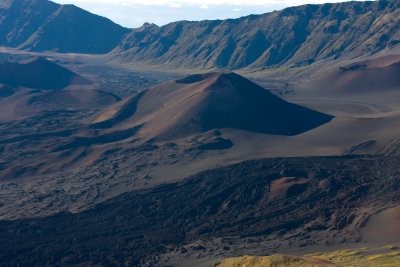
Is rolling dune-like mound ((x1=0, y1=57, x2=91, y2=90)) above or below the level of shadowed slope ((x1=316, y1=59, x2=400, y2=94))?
below

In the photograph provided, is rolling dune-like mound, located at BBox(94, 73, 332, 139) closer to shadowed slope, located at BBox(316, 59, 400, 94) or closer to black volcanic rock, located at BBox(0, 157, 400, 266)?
black volcanic rock, located at BBox(0, 157, 400, 266)

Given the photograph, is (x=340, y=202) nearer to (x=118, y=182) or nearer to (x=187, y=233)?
(x=187, y=233)

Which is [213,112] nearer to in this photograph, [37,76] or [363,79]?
[363,79]

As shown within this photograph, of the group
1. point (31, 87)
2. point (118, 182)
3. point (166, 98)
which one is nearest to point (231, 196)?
point (118, 182)

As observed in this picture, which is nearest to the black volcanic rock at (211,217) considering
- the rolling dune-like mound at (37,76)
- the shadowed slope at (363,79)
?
the shadowed slope at (363,79)

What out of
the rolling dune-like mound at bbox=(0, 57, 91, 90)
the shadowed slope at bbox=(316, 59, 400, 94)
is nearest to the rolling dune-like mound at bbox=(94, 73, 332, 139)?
the shadowed slope at bbox=(316, 59, 400, 94)
